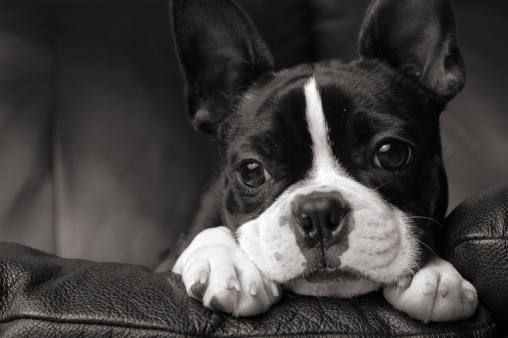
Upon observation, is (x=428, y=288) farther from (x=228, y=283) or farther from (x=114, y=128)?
(x=114, y=128)

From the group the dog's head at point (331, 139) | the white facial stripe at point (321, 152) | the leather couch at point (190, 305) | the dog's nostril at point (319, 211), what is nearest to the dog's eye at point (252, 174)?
the dog's head at point (331, 139)

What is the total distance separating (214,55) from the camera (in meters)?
2.08

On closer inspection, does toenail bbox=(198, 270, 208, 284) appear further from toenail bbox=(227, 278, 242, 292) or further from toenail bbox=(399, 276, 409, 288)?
toenail bbox=(399, 276, 409, 288)

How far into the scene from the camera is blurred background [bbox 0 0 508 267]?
259 cm

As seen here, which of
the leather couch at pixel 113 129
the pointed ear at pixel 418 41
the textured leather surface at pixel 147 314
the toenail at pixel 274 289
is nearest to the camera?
the textured leather surface at pixel 147 314

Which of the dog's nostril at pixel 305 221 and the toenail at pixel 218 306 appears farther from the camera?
the dog's nostril at pixel 305 221

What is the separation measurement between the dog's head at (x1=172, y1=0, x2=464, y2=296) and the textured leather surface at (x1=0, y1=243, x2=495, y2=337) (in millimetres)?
138

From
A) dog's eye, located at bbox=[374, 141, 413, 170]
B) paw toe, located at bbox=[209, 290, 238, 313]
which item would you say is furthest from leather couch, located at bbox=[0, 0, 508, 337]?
paw toe, located at bbox=[209, 290, 238, 313]

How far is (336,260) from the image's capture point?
1448mm

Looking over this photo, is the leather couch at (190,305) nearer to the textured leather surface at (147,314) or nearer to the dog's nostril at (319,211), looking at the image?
the textured leather surface at (147,314)

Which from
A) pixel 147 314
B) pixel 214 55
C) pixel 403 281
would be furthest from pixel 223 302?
pixel 214 55

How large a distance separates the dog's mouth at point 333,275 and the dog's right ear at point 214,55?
2.71ft

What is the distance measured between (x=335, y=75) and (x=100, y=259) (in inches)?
54.5

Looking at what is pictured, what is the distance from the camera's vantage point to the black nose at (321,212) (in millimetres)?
1446
